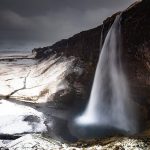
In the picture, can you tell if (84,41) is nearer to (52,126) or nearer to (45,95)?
(45,95)

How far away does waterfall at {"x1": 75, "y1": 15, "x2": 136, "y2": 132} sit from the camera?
66.6ft

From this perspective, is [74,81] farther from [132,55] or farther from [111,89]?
[132,55]

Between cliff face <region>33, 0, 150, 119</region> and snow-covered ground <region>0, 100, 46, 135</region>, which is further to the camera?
cliff face <region>33, 0, 150, 119</region>

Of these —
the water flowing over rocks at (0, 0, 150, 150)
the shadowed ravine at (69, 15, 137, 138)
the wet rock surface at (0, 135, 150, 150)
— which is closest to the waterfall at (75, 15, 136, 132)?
the shadowed ravine at (69, 15, 137, 138)

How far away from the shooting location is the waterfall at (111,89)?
2029 centimetres

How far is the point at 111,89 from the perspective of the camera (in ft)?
73.5

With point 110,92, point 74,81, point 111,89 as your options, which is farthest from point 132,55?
point 74,81

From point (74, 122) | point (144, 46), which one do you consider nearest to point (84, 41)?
point (144, 46)

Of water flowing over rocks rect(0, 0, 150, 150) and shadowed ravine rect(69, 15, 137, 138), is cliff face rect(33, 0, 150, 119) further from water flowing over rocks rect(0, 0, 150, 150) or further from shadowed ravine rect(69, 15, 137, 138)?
shadowed ravine rect(69, 15, 137, 138)

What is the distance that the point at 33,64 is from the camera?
3284cm

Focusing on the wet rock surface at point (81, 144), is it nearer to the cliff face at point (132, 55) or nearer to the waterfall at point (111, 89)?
the waterfall at point (111, 89)

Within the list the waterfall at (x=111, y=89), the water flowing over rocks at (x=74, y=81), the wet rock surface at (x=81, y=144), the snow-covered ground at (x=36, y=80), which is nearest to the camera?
the wet rock surface at (x=81, y=144)

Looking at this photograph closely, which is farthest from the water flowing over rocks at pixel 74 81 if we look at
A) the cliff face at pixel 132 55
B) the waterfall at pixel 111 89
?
the waterfall at pixel 111 89

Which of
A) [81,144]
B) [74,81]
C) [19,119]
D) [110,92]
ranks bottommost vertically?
[81,144]
